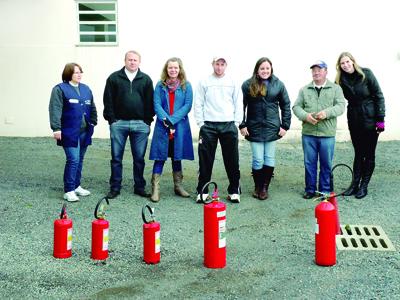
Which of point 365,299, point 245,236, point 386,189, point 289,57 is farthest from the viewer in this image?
point 289,57

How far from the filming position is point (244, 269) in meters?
5.14

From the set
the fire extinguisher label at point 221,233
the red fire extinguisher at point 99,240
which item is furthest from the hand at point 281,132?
the red fire extinguisher at point 99,240

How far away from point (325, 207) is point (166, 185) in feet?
12.6

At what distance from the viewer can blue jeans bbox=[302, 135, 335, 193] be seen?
769 centimetres

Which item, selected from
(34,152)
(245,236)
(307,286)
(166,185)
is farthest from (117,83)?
(34,152)

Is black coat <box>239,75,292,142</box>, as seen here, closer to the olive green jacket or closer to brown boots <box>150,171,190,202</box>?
the olive green jacket

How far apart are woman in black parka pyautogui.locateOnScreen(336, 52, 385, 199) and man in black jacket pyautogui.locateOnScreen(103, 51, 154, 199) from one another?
2.60m

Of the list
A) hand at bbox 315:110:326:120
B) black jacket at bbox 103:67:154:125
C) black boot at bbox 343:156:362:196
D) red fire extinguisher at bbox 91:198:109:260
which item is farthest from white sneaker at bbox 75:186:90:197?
black boot at bbox 343:156:362:196

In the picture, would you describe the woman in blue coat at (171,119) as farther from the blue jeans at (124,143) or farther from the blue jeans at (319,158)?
the blue jeans at (319,158)

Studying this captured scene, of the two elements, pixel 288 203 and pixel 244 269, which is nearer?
pixel 244 269

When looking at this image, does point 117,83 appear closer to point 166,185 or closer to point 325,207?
point 166,185

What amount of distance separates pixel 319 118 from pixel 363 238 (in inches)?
79.3

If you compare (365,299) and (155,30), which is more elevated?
(155,30)

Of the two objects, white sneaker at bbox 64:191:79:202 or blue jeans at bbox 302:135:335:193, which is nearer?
white sneaker at bbox 64:191:79:202
